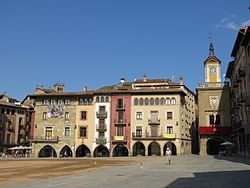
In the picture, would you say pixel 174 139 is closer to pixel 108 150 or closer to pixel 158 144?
pixel 158 144

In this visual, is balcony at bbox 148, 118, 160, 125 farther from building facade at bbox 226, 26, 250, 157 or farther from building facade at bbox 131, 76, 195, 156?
building facade at bbox 226, 26, 250, 157

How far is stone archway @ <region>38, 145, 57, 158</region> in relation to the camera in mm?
73875

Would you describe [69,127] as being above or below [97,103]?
below

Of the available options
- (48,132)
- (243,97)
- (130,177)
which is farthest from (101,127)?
(130,177)

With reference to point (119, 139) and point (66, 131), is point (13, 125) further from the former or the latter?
point (119, 139)

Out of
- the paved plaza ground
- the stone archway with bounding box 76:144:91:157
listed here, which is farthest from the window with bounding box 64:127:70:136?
the paved plaza ground

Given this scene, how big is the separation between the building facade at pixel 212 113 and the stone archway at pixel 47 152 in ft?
98.2

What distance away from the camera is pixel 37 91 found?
3201 inches

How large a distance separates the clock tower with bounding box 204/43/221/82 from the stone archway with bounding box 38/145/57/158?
33858 mm

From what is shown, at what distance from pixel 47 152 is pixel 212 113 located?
34758 mm

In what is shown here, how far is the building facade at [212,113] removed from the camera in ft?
210

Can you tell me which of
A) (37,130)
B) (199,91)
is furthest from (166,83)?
(37,130)

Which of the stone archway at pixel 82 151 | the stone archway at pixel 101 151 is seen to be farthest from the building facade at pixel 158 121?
the stone archway at pixel 82 151

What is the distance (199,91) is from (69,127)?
1026 inches
